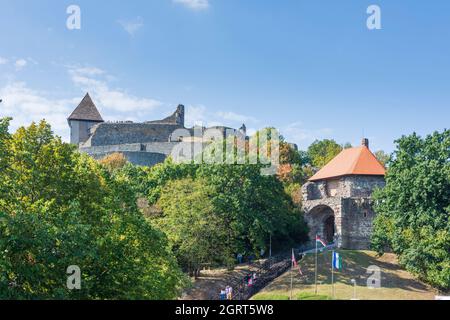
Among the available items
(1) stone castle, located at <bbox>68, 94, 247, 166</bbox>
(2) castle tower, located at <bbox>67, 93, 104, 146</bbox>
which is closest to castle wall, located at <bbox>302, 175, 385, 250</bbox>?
(1) stone castle, located at <bbox>68, 94, 247, 166</bbox>

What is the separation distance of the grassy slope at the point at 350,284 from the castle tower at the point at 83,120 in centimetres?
5106

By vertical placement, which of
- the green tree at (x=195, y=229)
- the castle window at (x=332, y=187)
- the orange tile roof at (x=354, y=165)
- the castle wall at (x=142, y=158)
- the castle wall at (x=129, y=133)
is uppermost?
the castle wall at (x=129, y=133)

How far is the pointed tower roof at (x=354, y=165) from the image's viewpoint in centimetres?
4628

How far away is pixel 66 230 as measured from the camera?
1483 cm

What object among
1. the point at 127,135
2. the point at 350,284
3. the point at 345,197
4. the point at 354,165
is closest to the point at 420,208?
the point at 350,284

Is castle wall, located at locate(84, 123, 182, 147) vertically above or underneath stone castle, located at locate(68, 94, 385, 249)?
above

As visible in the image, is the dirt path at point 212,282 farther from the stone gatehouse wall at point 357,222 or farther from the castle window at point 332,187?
the castle window at point 332,187

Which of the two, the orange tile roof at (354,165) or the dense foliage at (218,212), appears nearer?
the dense foliage at (218,212)

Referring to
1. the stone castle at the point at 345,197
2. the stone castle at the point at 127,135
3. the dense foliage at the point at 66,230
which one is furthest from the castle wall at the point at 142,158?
the dense foliage at the point at 66,230

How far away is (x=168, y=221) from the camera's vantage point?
124ft

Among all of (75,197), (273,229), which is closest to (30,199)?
(75,197)

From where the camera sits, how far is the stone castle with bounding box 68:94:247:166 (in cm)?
7075

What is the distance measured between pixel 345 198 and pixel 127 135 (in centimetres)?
4271

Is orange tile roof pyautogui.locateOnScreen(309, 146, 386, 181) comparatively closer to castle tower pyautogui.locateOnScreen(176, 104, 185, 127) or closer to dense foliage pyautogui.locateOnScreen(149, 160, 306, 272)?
dense foliage pyautogui.locateOnScreen(149, 160, 306, 272)
